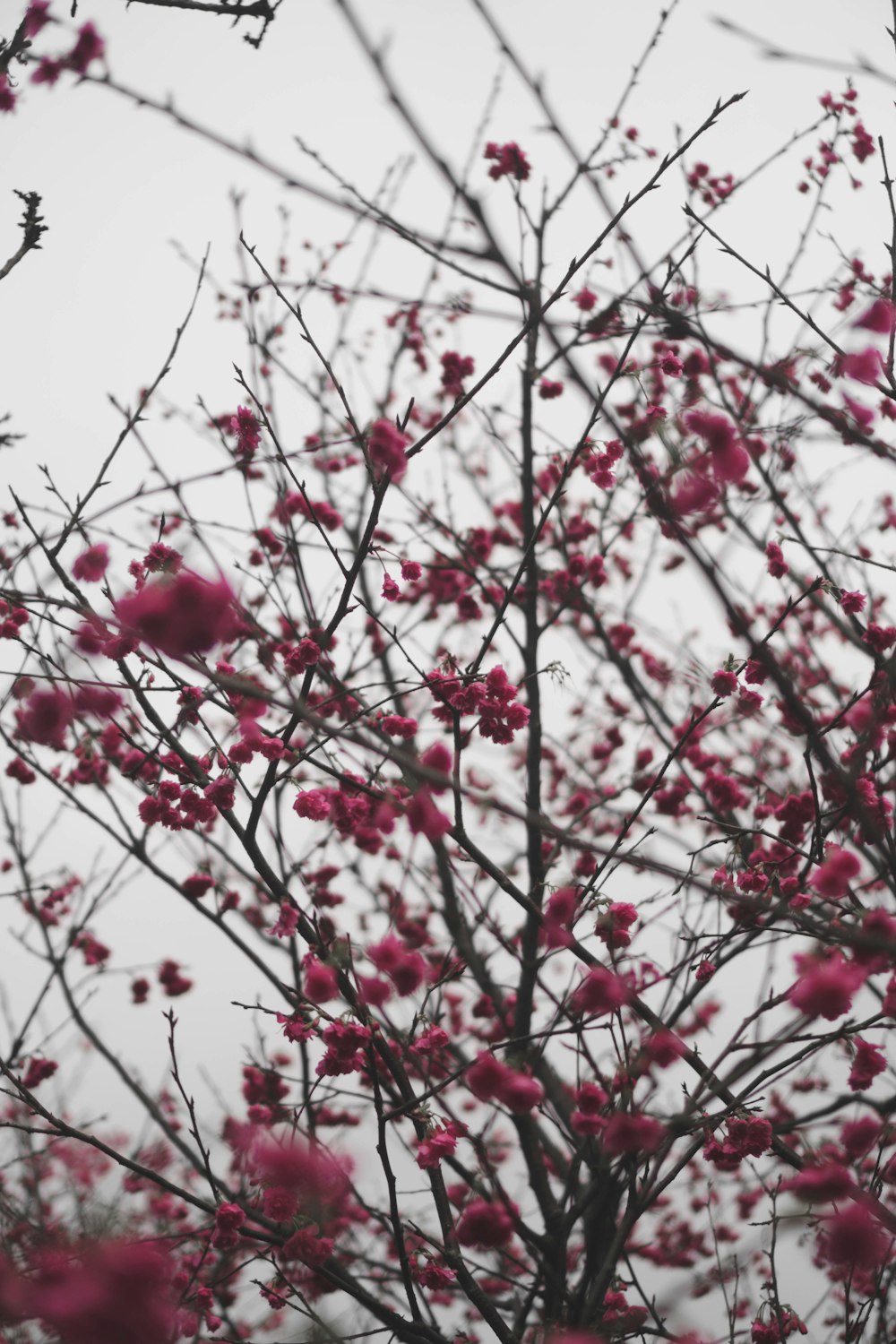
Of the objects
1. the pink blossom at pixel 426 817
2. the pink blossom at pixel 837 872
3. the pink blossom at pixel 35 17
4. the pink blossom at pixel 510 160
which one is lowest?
the pink blossom at pixel 837 872

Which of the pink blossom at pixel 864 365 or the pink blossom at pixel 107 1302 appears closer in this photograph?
the pink blossom at pixel 107 1302

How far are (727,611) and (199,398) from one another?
400 centimetres

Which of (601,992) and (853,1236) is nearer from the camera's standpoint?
(853,1236)

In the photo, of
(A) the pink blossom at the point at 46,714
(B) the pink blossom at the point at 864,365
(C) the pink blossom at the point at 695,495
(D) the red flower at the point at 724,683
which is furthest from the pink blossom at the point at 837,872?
(A) the pink blossom at the point at 46,714

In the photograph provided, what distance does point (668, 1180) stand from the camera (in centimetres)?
256

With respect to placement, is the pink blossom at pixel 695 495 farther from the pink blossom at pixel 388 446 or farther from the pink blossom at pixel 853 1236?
the pink blossom at pixel 853 1236

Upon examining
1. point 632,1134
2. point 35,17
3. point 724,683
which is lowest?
point 632,1134

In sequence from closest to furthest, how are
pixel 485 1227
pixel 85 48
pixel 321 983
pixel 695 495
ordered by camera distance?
pixel 695 495, pixel 485 1227, pixel 321 983, pixel 85 48

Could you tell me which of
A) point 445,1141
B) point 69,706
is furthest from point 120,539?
point 445,1141

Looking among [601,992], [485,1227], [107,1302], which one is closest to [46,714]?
[107,1302]

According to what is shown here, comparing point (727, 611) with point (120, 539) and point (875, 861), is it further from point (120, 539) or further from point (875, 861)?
point (120, 539)

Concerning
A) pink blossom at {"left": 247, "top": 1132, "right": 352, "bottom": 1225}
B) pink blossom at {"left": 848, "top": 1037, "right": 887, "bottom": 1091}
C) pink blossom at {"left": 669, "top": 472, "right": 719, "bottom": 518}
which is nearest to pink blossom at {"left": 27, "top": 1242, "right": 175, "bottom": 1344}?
pink blossom at {"left": 247, "top": 1132, "right": 352, "bottom": 1225}

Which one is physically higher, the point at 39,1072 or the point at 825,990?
the point at 39,1072

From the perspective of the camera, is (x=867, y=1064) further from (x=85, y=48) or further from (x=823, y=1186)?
(x=85, y=48)
